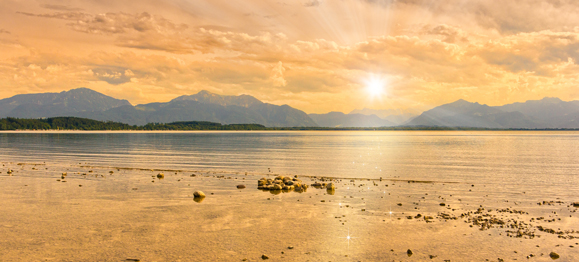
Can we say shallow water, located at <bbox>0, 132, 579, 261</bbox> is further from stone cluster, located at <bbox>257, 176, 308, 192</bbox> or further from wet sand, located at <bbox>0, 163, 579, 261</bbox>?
stone cluster, located at <bbox>257, 176, 308, 192</bbox>

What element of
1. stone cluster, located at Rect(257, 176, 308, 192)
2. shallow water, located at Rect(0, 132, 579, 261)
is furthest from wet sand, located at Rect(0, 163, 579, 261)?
stone cluster, located at Rect(257, 176, 308, 192)

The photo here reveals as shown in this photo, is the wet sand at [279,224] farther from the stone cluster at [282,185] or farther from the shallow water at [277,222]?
the stone cluster at [282,185]

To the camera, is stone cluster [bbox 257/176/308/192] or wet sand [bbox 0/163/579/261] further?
stone cluster [bbox 257/176/308/192]

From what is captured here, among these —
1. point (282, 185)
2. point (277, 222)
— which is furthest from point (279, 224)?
point (282, 185)

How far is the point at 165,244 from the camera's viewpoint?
57.0 feet

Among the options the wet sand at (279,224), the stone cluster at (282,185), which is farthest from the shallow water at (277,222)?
the stone cluster at (282,185)

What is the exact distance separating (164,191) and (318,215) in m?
16.2

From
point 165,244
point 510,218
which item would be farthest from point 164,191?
point 510,218

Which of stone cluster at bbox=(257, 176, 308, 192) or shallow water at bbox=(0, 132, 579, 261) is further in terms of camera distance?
stone cluster at bbox=(257, 176, 308, 192)

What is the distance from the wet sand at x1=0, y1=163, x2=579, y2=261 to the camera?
16.4 metres

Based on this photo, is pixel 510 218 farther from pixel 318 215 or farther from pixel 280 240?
pixel 280 240

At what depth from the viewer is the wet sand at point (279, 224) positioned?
646 inches

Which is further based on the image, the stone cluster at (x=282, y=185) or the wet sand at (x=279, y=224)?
the stone cluster at (x=282, y=185)

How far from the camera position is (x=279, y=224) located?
835 inches
